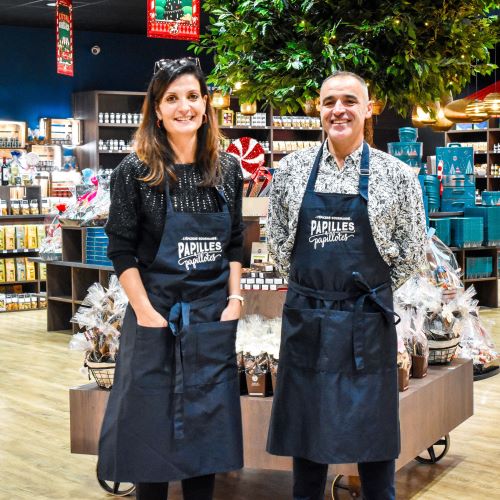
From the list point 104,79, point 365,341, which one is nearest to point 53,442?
point 365,341

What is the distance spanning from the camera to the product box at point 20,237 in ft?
34.0

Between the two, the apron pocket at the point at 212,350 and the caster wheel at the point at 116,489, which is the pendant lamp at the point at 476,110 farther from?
the apron pocket at the point at 212,350

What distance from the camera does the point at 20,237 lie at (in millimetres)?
10391

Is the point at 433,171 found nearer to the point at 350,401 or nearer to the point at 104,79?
the point at 104,79

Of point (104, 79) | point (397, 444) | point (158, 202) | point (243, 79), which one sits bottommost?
point (397, 444)

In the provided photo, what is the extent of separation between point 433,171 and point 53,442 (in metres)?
6.50

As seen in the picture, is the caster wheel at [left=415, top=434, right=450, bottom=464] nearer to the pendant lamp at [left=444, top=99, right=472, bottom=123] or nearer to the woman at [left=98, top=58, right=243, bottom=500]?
the woman at [left=98, top=58, right=243, bottom=500]

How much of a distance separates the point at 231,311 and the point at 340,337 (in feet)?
1.24

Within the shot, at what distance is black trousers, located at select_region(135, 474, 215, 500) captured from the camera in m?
2.66

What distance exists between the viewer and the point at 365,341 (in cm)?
284

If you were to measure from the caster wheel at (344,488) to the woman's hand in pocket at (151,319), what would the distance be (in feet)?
4.51

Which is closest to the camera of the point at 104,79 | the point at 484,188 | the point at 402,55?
the point at 402,55

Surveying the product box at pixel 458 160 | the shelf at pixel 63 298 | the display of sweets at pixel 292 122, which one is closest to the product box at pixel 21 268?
the shelf at pixel 63 298

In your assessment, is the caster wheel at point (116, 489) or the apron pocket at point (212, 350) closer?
the apron pocket at point (212, 350)
